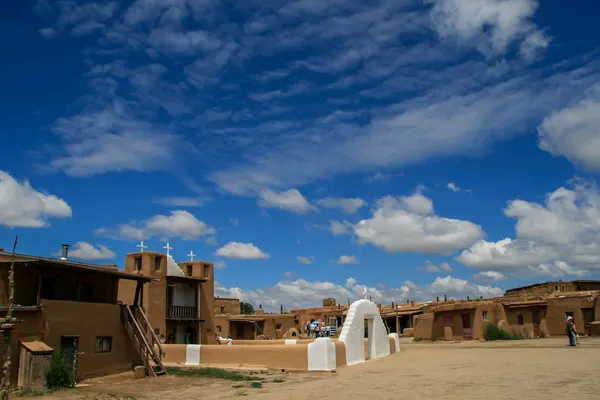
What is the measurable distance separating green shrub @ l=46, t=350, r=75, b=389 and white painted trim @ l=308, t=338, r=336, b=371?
29.4 feet

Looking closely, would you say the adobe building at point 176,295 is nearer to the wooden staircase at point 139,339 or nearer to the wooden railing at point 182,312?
the wooden railing at point 182,312

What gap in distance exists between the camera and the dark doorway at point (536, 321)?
38312 mm

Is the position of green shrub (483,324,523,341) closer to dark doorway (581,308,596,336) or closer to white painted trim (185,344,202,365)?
dark doorway (581,308,596,336)

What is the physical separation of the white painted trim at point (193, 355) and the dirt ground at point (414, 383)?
4205 mm

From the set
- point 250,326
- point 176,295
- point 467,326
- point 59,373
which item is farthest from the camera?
point 250,326

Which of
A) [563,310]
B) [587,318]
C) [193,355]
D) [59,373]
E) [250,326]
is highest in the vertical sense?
[563,310]

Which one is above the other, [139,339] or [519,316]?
[519,316]

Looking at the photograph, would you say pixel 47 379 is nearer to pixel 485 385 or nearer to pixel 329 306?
pixel 485 385

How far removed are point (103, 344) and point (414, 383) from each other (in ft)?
39.3

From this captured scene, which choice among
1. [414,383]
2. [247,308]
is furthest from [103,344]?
[247,308]

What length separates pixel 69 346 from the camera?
61.6 ft

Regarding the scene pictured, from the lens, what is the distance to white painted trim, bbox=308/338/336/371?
21.4 m

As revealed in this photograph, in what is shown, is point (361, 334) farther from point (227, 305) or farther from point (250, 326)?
point (227, 305)

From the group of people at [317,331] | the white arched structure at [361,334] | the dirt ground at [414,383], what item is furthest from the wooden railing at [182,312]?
the dirt ground at [414,383]
